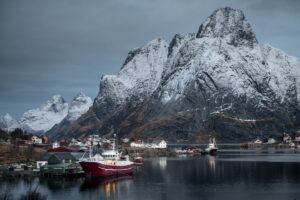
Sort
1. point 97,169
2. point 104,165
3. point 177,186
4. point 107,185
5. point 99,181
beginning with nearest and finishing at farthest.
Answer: point 177,186 → point 107,185 → point 99,181 → point 97,169 → point 104,165

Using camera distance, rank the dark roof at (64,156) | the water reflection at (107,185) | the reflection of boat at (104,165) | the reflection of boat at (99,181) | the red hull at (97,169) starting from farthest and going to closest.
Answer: the dark roof at (64,156), the reflection of boat at (104,165), the red hull at (97,169), the reflection of boat at (99,181), the water reflection at (107,185)

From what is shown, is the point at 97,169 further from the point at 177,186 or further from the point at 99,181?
the point at 177,186

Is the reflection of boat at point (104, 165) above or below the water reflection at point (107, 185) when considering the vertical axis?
above

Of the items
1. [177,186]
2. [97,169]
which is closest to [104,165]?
[97,169]

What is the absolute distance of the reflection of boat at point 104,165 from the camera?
4437 inches

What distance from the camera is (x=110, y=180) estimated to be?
10956 centimetres

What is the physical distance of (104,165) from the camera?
4528 inches

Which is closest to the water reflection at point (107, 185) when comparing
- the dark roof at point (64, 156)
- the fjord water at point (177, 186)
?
the fjord water at point (177, 186)

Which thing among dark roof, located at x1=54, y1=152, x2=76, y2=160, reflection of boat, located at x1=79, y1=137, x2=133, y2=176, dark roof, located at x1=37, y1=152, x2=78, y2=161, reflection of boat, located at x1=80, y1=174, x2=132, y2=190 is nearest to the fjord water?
reflection of boat, located at x1=80, y1=174, x2=132, y2=190

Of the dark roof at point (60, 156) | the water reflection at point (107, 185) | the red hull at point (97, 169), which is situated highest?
the dark roof at point (60, 156)

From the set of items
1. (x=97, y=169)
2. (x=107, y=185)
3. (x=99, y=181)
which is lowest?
(x=107, y=185)

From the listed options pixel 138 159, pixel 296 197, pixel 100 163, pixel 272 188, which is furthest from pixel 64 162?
pixel 296 197

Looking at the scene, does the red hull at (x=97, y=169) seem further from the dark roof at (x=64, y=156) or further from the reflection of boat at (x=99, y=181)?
the dark roof at (x=64, y=156)

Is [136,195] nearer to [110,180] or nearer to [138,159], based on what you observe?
[110,180]
